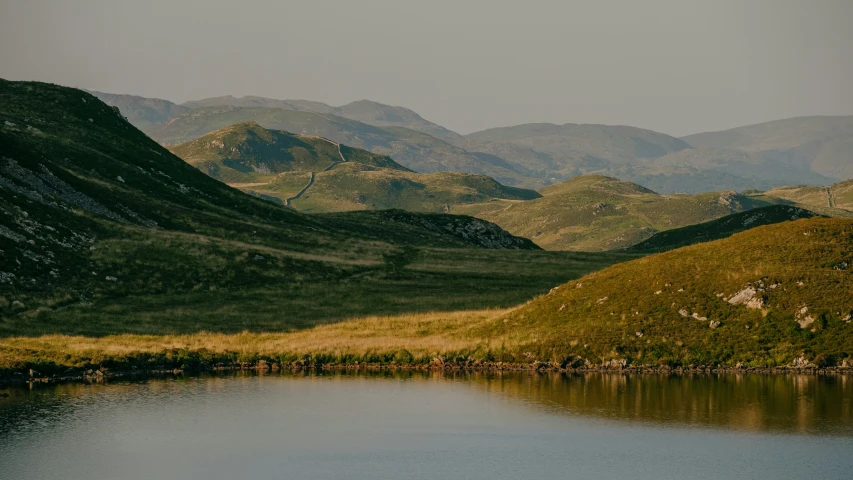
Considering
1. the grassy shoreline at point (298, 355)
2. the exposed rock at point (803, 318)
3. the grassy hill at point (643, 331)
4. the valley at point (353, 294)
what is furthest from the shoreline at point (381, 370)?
the exposed rock at point (803, 318)

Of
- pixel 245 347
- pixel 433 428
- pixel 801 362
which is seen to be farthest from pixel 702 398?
pixel 245 347

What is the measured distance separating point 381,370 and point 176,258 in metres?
57.0

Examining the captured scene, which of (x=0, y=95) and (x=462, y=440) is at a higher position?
(x=0, y=95)

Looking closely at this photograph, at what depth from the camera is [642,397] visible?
55562 mm

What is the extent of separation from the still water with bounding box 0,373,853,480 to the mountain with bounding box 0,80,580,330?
24.7 m

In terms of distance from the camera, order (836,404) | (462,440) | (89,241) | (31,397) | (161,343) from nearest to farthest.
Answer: (462,440)
(836,404)
(31,397)
(161,343)
(89,241)

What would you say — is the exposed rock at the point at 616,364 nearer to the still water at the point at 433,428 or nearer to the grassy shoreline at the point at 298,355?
the grassy shoreline at the point at 298,355

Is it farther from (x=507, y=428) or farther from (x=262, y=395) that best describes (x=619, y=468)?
(x=262, y=395)

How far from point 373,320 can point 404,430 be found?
120 ft

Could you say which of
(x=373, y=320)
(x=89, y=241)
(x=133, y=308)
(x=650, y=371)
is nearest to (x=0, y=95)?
(x=89, y=241)

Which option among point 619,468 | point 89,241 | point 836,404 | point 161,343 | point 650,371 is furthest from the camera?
point 89,241

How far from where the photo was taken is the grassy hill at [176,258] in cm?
8900

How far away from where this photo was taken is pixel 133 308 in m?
90.2

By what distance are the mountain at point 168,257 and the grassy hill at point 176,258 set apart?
256 mm
